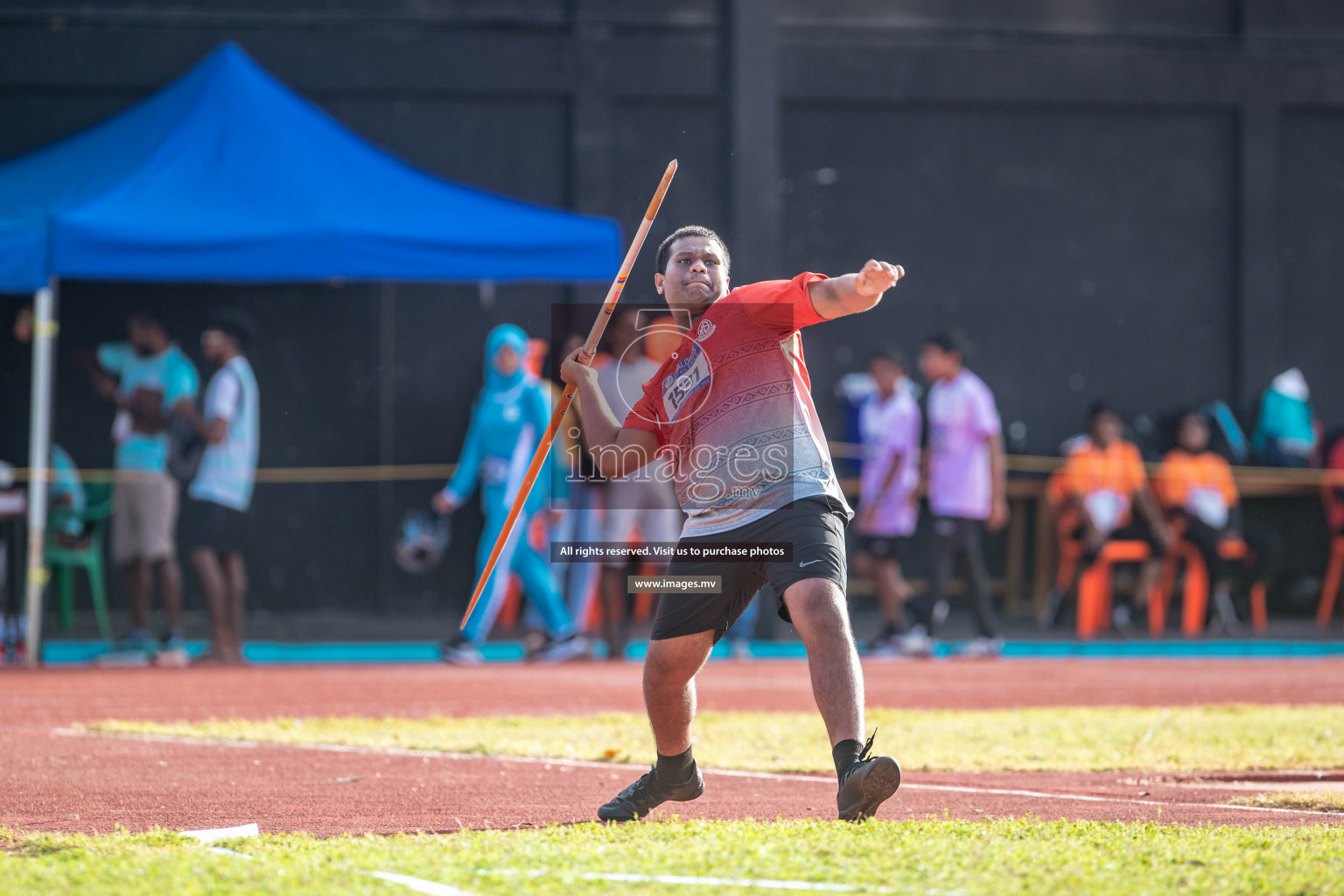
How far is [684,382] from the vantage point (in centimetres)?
497

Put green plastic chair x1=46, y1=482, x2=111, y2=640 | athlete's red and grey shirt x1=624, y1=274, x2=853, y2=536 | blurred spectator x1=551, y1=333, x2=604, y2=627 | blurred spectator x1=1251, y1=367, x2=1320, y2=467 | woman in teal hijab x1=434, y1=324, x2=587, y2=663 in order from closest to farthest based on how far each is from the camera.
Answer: athlete's red and grey shirt x1=624, y1=274, x2=853, y2=536 → woman in teal hijab x1=434, y1=324, x2=587, y2=663 → blurred spectator x1=551, y1=333, x2=604, y2=627 → green plastic chair x1=46, y1=482, x2=111, y2=640 → blurred spectator x1=1251, y1=367, x2=1320, y2=467

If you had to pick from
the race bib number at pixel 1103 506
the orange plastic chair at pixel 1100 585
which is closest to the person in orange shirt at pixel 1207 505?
the orange plastic chair at pixel 1100 585

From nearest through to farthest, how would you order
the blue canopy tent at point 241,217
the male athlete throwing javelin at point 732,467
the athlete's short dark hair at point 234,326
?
the male athlete throwing javelin at point 732,467
the blue canopy tent at point 241,217
the athlete's short dark hair at point 234,326

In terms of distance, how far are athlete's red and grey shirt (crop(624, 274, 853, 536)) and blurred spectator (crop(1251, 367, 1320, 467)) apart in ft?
43.0

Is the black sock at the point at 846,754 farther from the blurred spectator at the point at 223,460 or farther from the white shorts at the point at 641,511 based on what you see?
the blurred spectator at the point at 223,460

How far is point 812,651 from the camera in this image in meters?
4.62

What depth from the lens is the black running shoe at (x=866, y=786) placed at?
4.38 m

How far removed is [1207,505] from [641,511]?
579cm

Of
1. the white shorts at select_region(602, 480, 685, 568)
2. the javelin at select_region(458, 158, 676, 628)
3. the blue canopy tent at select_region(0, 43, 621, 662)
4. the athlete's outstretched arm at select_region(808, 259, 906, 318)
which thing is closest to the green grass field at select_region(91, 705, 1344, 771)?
the javelin at select_region(458, 158, 676, 628)

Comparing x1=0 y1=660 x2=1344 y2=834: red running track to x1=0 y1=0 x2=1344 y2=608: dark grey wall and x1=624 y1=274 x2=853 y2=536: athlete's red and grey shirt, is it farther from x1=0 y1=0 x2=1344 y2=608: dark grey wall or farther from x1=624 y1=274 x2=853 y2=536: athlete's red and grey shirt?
x1=0 y1=0 x2=1344 y2=608: dark grey wall

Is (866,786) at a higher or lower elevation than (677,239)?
lower

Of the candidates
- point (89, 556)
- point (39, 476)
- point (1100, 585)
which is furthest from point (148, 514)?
point (1100, 585)

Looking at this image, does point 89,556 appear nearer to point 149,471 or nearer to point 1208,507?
point 149,471

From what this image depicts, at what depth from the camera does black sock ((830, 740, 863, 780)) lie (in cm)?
450
